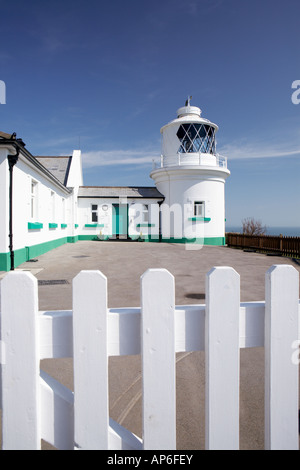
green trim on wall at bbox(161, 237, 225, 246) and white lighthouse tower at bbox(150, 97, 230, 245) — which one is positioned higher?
white lighthouse tower at bbox(150, 97, 230, 245)

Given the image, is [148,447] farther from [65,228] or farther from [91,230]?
[91,230]

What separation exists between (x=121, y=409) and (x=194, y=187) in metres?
19.8

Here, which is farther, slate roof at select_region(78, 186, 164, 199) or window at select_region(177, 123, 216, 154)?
slate roof at select_region(78, 186, 164, 199)

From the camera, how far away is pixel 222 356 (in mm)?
1217

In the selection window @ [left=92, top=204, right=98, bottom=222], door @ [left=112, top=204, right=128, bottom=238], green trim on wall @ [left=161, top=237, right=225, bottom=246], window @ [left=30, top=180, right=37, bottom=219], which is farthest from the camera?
window @ [left=92, top=204, right=98, bottom=222]

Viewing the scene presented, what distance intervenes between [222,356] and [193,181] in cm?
2062

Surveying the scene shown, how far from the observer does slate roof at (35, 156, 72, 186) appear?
20.6 metres

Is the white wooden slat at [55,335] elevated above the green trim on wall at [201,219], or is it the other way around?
the green trim on wall at [201,219]

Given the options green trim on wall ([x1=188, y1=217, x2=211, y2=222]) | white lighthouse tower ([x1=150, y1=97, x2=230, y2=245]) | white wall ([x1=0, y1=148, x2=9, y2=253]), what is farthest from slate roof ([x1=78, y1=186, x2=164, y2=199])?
white wall ([x1=0, y1=148, x2=9, y2=253])

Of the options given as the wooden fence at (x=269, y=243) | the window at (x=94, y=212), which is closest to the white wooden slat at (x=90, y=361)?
the wooden fence at (x=269, y=243)

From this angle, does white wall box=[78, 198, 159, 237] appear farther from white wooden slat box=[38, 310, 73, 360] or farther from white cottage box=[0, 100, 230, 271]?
white wooden slat box=[38, 310, 73, 360]

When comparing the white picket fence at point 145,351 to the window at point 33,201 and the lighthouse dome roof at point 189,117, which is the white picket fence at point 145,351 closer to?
the window at point 33,201

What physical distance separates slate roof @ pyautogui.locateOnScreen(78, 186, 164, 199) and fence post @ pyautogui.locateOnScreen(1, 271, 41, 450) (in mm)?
21834

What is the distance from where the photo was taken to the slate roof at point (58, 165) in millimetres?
20578
